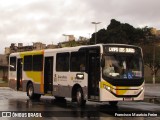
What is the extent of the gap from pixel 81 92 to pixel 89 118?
18.5 ft

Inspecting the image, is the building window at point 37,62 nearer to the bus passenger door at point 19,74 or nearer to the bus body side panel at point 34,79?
the bus body side panel at point 34,79

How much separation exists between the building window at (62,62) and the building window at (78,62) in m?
0.57

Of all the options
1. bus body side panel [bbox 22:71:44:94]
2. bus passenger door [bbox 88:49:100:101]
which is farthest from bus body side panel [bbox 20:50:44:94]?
bus passenger door [bbox 88:49:100:101]

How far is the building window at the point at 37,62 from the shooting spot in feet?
83.5

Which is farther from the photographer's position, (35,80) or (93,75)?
(35,80)

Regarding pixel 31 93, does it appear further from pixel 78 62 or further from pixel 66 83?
pixel 78 62

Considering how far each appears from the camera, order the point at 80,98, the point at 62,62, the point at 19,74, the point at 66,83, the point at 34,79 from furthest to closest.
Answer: the point at 19,74 < the point at 34,79 < the point at 62,62 < the point at 66,83 < the point at 80,98

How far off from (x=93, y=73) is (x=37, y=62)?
6.36 meters

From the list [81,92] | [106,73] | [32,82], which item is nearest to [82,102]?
[81,92]

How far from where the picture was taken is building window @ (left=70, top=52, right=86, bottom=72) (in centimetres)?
2113

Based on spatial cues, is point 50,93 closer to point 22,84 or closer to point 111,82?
point 22,84

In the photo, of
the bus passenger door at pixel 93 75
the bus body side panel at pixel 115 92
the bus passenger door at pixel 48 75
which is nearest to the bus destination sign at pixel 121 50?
the bus passenger door at pixel 93 75

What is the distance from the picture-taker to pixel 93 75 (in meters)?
20.3

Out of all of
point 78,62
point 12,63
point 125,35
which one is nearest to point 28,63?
point 12,63
